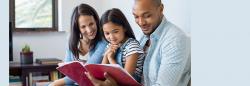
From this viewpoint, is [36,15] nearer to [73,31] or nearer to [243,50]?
[73,31]

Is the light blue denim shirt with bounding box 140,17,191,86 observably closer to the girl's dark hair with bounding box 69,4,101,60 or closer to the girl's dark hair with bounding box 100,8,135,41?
the girl's dark hair with bounding box 100,8,135,41

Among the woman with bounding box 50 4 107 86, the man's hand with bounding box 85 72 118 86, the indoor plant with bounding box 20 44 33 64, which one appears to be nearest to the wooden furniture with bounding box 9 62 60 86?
the indoor plant with bounding box 20 44 33 64

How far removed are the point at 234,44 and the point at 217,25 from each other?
0.04 metres

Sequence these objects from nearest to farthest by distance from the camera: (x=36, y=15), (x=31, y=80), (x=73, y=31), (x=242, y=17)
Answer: (x=242, y=17) → (x=73, y=31) → (x=31, y=80) → (x=36, y=15)

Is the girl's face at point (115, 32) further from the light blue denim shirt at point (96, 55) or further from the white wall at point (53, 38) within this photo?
the white wall at point (53, 38)

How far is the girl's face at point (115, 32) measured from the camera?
165 centimetres

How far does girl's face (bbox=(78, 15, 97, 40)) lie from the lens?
1.93 metres

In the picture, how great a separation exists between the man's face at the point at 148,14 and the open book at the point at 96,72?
0.95ft

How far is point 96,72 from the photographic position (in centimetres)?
152

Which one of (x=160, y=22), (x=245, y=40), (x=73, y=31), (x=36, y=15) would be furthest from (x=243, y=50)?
(x=36, y=15)

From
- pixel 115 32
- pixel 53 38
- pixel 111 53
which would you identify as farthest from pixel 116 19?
pixel 53 38

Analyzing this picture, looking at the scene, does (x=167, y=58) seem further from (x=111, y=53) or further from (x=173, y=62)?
(x=111, y=53)

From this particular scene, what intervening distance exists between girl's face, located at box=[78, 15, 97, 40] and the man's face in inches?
16.6

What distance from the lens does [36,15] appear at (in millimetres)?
3584
